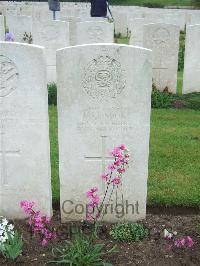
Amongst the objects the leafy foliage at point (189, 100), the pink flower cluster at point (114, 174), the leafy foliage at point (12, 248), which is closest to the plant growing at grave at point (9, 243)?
the leafy foliage at point (12, 248)

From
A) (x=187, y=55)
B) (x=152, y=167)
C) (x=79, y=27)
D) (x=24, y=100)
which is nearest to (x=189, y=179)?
(x=152, y=167)

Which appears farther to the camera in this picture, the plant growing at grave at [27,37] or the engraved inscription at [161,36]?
the plant growing at grave at [27,37]

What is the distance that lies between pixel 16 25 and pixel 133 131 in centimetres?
1256

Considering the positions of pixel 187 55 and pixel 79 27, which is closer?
pixel 187 55

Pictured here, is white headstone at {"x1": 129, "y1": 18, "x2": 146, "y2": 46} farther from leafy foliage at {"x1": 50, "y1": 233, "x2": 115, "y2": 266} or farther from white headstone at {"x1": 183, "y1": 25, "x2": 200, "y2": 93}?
leafy foliage at {"x1": 50, "y1": 233, "x2": 115, "y2": 266}

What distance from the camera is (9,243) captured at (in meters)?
4.03

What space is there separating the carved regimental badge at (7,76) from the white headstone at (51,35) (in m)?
6.06

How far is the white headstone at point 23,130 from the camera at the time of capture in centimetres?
409

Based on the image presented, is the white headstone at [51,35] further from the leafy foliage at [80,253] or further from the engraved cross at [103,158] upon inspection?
the leafy foliage at [80,253]

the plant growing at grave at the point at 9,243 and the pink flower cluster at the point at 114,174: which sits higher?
the pink flower cluster at the point at 114,174

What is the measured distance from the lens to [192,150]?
647cm

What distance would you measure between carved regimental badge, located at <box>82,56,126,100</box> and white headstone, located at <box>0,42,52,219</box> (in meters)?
0.41

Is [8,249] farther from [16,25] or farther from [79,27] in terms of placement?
[16,25]

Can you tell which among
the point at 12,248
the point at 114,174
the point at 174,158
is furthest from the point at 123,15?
the point at 12,248
